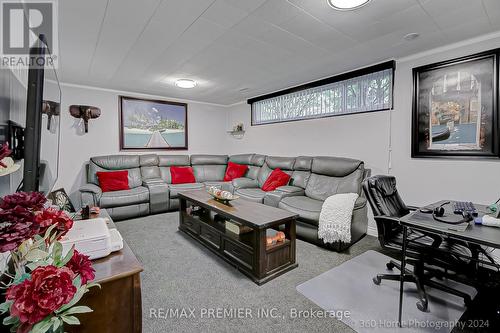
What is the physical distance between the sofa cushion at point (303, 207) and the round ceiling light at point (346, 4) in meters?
2.07

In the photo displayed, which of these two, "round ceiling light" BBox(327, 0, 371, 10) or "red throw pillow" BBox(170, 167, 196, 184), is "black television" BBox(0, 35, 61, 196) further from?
"red throw pillow" BBox(170, 167, 196, 184)

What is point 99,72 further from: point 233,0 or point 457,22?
point 457,22

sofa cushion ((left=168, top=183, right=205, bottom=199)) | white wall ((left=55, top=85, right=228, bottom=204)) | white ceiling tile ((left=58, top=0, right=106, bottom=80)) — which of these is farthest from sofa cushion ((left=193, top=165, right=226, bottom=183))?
white ceiling tile ((left=58, top=0, right=106, bottom=80))

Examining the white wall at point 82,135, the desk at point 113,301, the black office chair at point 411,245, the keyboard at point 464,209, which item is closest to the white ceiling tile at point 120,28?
the white wall at point 82,135

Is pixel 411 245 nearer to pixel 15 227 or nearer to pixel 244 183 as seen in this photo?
pixel 15 227

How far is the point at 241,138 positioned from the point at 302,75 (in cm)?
255

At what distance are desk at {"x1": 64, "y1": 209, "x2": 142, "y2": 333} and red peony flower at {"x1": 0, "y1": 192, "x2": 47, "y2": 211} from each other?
0.49 metres

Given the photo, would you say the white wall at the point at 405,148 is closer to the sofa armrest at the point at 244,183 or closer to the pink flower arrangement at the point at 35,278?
the sofa armrest at the point at 244,183

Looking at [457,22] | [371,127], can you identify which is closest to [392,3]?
[457,22]

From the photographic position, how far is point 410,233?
2.03 meters

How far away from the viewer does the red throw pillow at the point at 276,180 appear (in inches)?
156

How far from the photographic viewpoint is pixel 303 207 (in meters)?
3.00

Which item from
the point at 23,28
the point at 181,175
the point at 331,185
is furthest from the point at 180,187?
the point at 23,28

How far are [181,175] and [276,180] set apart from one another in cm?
212
